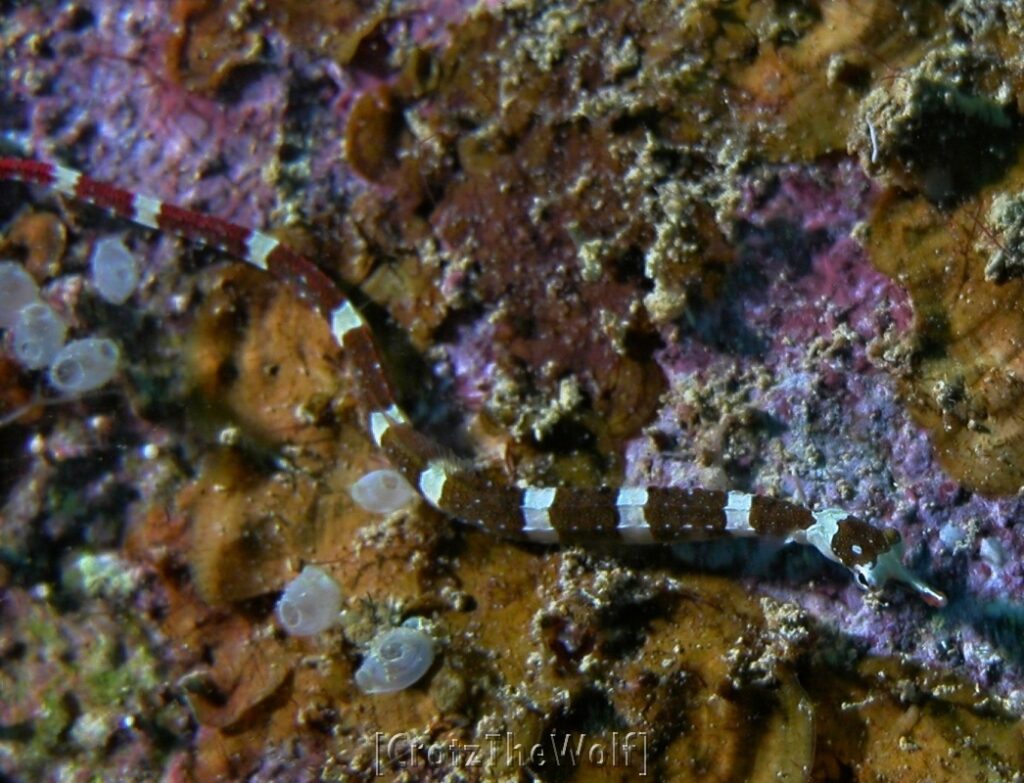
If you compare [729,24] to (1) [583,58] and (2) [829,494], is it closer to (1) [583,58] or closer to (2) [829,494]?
(1) [583,58]

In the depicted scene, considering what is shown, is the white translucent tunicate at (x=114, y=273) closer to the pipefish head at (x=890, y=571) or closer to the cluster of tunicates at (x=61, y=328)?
the cluster of tunicates at (x=61, y=328)

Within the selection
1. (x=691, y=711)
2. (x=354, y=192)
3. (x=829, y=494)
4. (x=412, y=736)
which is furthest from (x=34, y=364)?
(x=829, y=494)

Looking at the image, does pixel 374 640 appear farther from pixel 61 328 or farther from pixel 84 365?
pixel 61 328

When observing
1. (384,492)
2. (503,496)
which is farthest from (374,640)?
(503,496)

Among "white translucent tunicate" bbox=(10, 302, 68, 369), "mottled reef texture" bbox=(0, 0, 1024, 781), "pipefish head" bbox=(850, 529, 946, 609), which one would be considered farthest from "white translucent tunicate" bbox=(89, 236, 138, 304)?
"pipefish head" bbox=(850, 529, 946, 609)

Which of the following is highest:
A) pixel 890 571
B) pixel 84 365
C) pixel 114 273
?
pixel 890 571

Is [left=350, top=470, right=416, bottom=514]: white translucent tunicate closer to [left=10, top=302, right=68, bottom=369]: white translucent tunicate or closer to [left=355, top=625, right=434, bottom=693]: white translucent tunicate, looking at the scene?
[left=355, top=625, right=434, bottom=693]: white translucent tunicate

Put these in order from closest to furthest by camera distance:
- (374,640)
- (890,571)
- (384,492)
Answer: (890,571) → (374,640) → (384,492)
